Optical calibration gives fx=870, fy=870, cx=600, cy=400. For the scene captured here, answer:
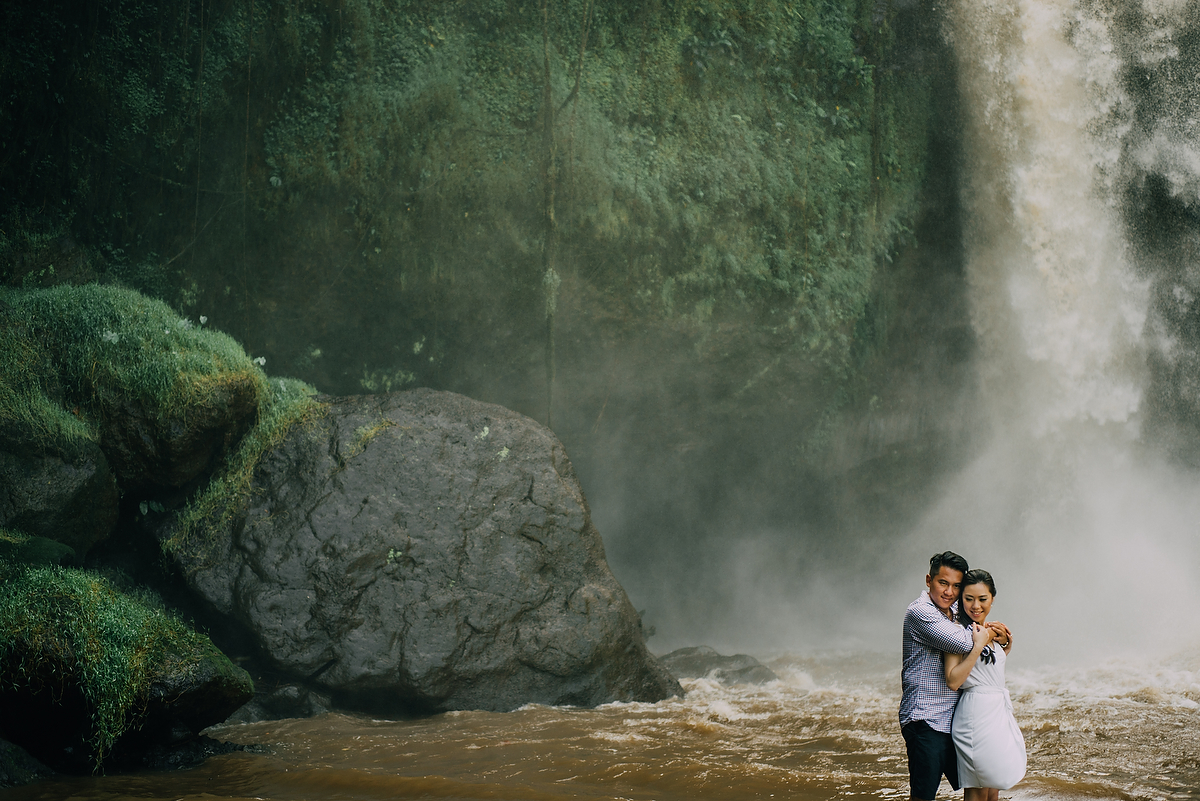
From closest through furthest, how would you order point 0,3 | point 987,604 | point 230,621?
1. point 987,604
2. point 230,621
3. point 0,3

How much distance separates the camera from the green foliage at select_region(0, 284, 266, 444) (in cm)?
574

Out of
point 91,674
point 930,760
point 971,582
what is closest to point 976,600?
point 971,582

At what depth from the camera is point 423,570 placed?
20.7ft

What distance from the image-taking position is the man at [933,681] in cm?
309

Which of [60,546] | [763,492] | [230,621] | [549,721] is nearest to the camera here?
[60,546]

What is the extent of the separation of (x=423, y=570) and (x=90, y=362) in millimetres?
2744

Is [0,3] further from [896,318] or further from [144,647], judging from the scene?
[896,318]

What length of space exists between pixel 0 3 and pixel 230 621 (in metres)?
5.45

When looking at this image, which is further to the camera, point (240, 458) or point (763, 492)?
point (763, 492)

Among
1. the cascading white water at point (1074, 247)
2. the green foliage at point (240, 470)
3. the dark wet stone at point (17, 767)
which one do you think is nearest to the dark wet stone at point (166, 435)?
the green foliage at point (240, 470)

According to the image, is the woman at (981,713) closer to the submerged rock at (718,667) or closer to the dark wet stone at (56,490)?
the submerged rock at (718,667)

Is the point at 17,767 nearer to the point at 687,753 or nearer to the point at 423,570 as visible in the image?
the point at 423,570

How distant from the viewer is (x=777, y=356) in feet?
30.3

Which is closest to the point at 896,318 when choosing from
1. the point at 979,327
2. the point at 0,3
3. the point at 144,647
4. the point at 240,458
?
the point at 979,327
